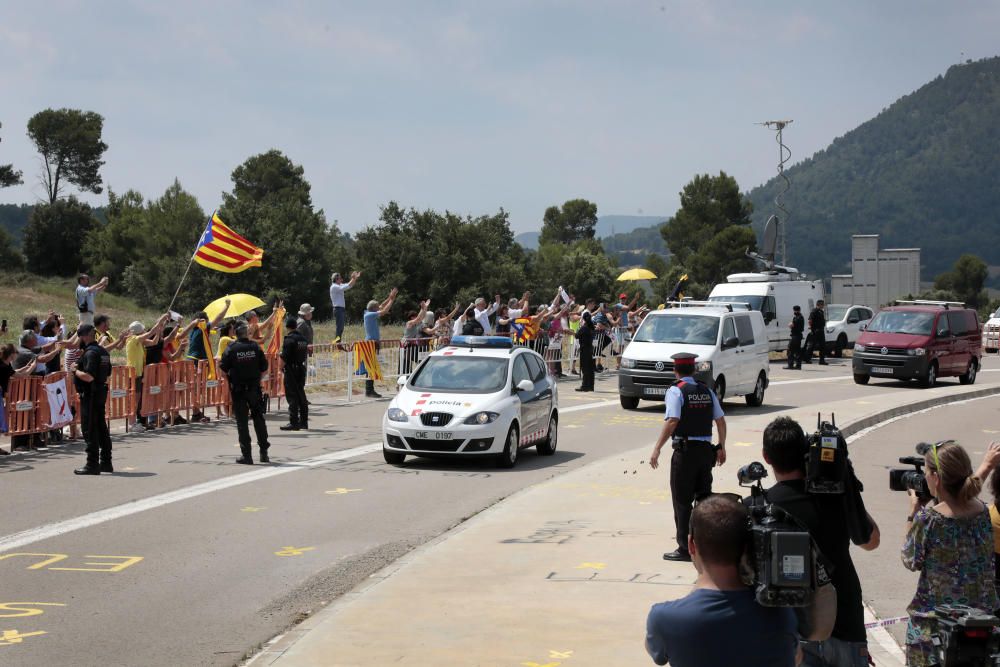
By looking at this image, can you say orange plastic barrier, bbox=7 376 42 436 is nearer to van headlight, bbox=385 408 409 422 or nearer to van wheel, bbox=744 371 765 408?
van headlight, bbox=385 408 409 422

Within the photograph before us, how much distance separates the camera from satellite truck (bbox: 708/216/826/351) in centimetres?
3856

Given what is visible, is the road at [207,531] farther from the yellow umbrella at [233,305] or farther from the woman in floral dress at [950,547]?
the woman in floral dress at [950,547]

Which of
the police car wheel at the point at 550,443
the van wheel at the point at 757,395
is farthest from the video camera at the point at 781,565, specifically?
the van wheel at the point at 757,395

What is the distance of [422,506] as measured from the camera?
13.1m

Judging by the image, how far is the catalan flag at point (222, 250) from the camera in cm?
2344

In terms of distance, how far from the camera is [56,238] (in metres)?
92.6

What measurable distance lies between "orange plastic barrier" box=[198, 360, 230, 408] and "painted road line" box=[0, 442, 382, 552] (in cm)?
436

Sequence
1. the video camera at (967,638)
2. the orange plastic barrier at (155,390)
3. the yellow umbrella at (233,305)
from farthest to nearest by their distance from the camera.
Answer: the yellow umbrella at (233,305), the orange plastic barrier at (155,390), the video camera at (967,638)

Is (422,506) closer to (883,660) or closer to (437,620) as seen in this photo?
(437,620)

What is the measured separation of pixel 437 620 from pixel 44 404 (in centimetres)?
1125

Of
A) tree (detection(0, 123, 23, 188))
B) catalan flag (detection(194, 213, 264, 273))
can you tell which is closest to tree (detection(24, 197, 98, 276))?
tree (detection(0, 123, 23, 188))

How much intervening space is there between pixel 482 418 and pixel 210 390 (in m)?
7.31

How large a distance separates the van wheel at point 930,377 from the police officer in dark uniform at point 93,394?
73.9 ft

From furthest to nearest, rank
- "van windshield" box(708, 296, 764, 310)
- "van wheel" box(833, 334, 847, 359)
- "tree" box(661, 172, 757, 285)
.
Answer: "tree" box(661, 172, 757, 285) < "van wheel" box(833, 334, 847, 359) < "van windshield" box(708, 296, 764, 310)
